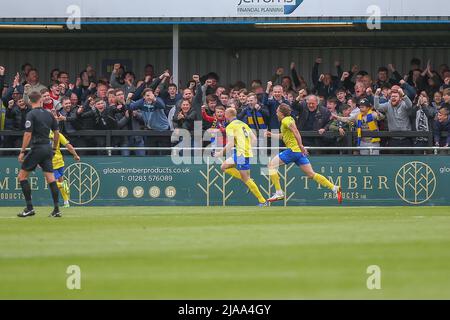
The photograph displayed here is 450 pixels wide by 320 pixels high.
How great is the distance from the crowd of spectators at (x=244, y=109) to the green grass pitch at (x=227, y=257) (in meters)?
7.13

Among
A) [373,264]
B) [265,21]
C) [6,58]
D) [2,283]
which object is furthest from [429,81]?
[2,283]

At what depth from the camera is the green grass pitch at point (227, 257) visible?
356 inches

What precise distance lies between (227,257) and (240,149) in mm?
11708

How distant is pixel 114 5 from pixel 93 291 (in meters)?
18.8

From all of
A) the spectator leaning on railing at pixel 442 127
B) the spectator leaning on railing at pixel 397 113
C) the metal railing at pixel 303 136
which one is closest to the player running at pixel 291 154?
the metal railing at pixel 303 136

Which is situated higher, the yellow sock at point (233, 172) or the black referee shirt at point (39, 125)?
the black referee shirt at point (39, 125)

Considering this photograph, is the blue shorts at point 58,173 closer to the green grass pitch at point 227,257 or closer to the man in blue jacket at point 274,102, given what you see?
the man in blue jacket at point 274,102

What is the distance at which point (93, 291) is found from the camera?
911 centimetres

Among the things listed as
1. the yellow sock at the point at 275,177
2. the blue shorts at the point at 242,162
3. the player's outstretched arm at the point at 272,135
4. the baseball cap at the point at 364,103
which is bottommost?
the yellow sock at the point at 275,177

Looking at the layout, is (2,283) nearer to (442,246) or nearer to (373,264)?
→ (373,264)

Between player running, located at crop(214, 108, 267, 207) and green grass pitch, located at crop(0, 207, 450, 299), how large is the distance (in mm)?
5343

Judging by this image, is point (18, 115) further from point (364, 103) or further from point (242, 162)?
point (364, 103)

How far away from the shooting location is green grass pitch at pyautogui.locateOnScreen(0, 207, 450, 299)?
9.05 m
